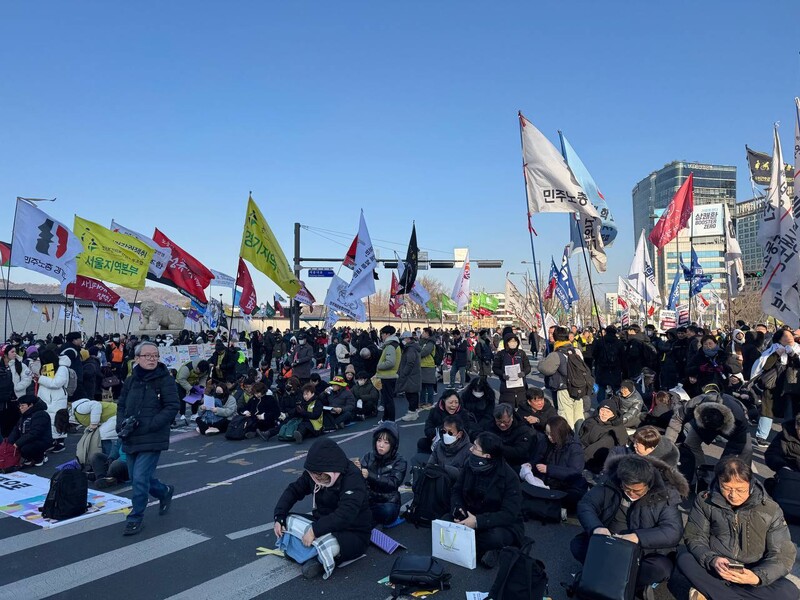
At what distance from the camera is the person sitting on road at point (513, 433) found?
263 inches

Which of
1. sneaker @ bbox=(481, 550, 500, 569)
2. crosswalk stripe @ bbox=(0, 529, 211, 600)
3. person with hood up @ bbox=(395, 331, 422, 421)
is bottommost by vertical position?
crosswalk stripe @ bbox=(0, 529, 211, 600)

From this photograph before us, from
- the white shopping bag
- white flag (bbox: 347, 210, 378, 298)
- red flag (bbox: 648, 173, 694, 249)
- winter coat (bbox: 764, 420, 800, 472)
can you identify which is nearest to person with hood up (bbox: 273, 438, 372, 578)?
the white shopping bag

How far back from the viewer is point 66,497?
20.5 ft

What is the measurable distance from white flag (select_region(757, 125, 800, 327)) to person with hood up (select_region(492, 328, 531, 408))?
3641mm

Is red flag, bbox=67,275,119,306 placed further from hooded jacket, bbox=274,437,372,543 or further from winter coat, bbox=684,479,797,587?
winter coat, bbox=684,479,797,587

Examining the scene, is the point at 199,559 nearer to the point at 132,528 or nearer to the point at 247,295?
the point at 132,528

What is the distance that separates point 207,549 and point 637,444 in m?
4.24

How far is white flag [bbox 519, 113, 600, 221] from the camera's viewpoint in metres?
9.81

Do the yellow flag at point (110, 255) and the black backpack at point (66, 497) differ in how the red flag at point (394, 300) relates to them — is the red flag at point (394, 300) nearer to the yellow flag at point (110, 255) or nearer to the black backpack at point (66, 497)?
the yellow flag at point (110, 255)

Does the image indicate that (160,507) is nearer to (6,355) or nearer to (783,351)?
(6,355)

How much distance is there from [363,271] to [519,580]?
13.6m

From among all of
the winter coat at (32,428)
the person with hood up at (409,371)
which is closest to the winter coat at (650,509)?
the person with hood up at (409,371)

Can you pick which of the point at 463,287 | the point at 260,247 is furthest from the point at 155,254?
the point at 463,287

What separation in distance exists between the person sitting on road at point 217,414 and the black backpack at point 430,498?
6617 millimetres
